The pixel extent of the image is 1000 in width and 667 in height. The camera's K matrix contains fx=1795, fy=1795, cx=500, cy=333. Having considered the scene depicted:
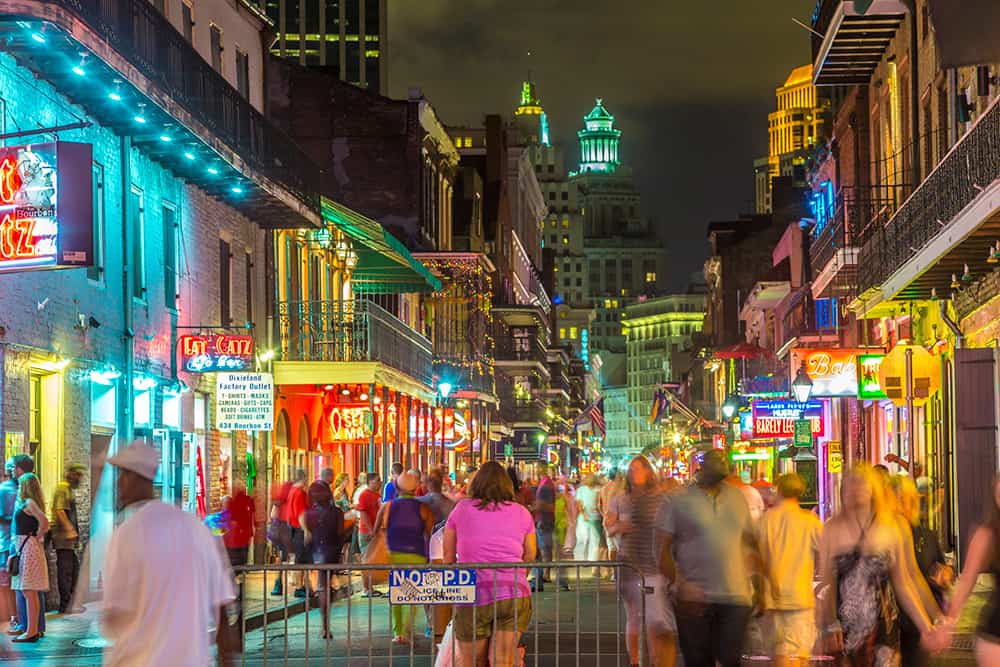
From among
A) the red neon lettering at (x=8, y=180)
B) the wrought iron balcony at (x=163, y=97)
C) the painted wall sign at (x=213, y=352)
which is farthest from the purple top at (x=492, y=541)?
the painted wall sign at (x=213, y=352)

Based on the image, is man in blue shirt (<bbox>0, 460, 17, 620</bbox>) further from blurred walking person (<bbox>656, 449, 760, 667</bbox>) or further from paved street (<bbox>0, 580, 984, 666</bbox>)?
blurred walking person (<bbox>656, 449, 760, 667</bbox>)

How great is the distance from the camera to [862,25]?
3042 cm

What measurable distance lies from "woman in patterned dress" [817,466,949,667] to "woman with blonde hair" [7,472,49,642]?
8.68 meters

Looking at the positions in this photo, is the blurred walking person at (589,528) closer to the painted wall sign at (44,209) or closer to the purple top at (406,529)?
the purple top at (406,529)

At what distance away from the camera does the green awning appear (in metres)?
33.9

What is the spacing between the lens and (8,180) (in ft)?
52.8

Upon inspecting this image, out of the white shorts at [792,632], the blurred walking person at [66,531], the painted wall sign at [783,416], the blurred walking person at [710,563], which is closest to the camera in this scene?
the blurred walking person at [710,563]

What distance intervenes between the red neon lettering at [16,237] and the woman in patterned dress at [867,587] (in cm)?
852

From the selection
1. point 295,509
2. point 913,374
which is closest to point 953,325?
point 913,374

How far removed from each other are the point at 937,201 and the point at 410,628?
1182 centimetres

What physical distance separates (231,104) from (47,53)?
7.46 meters

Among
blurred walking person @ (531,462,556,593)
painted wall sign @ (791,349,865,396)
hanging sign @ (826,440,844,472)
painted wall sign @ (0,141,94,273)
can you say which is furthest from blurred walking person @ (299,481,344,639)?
hanging sign @ (826,440,844,472)

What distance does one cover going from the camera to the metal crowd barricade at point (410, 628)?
38.8 ft

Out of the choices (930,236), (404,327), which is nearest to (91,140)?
(930,236)
